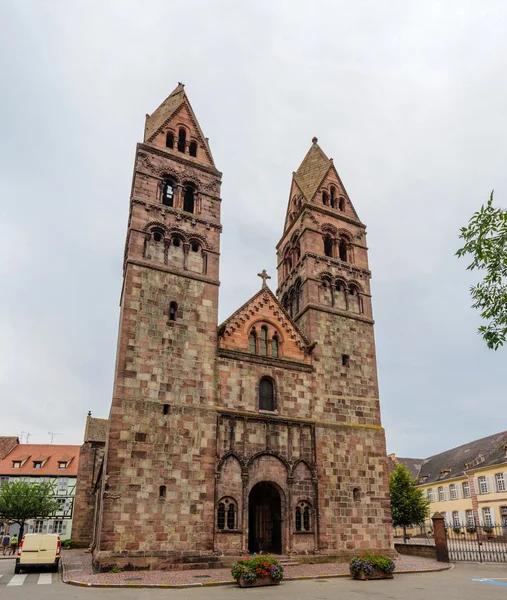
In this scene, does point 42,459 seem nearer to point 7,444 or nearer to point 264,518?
point 7,444

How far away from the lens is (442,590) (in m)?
16.8

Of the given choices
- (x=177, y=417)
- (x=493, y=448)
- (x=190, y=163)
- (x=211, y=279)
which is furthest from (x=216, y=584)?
(x=493, y=448)

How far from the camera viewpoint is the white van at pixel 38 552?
74.7ft

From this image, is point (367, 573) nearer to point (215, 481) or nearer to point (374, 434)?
point (215, 481)

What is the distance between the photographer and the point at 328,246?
3512 cm

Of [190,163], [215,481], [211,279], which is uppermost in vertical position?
[190,163]

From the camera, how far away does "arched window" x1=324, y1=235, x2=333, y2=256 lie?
34.8 metres

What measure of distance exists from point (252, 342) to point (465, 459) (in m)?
44.6

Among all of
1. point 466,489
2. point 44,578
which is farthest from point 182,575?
point 466,489

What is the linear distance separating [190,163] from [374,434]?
21061 mm

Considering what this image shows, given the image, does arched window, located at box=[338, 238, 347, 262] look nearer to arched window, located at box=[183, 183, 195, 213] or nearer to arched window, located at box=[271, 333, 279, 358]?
arched window, located at box=[271, 333, 279, 358]

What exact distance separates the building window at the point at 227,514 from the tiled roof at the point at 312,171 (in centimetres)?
2162

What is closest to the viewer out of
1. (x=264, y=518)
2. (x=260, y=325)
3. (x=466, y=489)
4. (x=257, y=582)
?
(x=257, y=582)

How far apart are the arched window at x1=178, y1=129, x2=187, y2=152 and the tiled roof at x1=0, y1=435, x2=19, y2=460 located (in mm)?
50755
